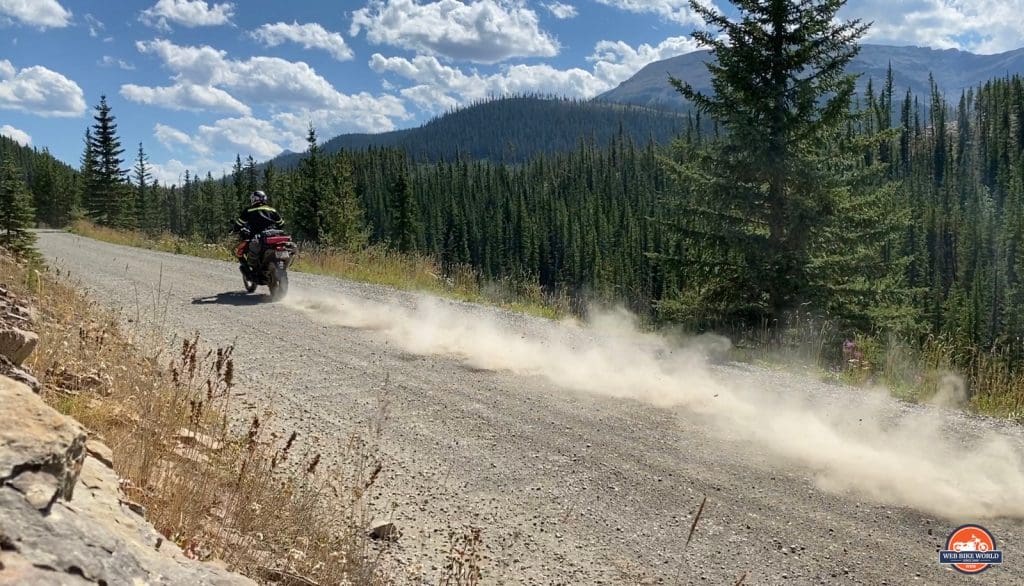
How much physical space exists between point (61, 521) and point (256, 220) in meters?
11.7

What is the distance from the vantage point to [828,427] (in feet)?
18.1

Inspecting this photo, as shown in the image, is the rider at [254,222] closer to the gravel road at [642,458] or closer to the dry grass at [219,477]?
the gravel road at [642,458]

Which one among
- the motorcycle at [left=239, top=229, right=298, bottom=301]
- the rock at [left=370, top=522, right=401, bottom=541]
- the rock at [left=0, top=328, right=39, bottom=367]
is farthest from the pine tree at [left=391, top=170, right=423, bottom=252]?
the rock at [left=370, top=522, right=401, bottom=541]

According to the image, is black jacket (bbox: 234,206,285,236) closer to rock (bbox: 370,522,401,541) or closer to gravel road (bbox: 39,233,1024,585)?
gravel road (bbox: 39,233,1024,585)

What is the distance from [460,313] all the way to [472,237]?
10231 cm

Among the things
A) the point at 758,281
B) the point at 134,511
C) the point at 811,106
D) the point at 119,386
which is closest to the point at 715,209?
the point at 758,281

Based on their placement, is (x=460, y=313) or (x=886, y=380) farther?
(x=460, y=313)

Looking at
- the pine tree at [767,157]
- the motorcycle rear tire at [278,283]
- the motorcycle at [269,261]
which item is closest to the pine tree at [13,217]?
the motorcycle at [269,261]

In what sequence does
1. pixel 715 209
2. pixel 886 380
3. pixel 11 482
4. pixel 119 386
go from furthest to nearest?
pixel 715 209 → pixel 886 380 → pixel 119 386 → pixel 11 482

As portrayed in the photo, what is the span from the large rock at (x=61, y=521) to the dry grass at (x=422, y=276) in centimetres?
900

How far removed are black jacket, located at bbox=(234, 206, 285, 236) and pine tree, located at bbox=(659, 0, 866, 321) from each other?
27.8 feet

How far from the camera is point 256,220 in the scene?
12.8 meters

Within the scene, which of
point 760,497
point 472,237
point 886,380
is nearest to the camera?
point 760,497

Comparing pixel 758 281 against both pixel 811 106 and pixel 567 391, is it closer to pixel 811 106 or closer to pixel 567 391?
pixel 811 106
